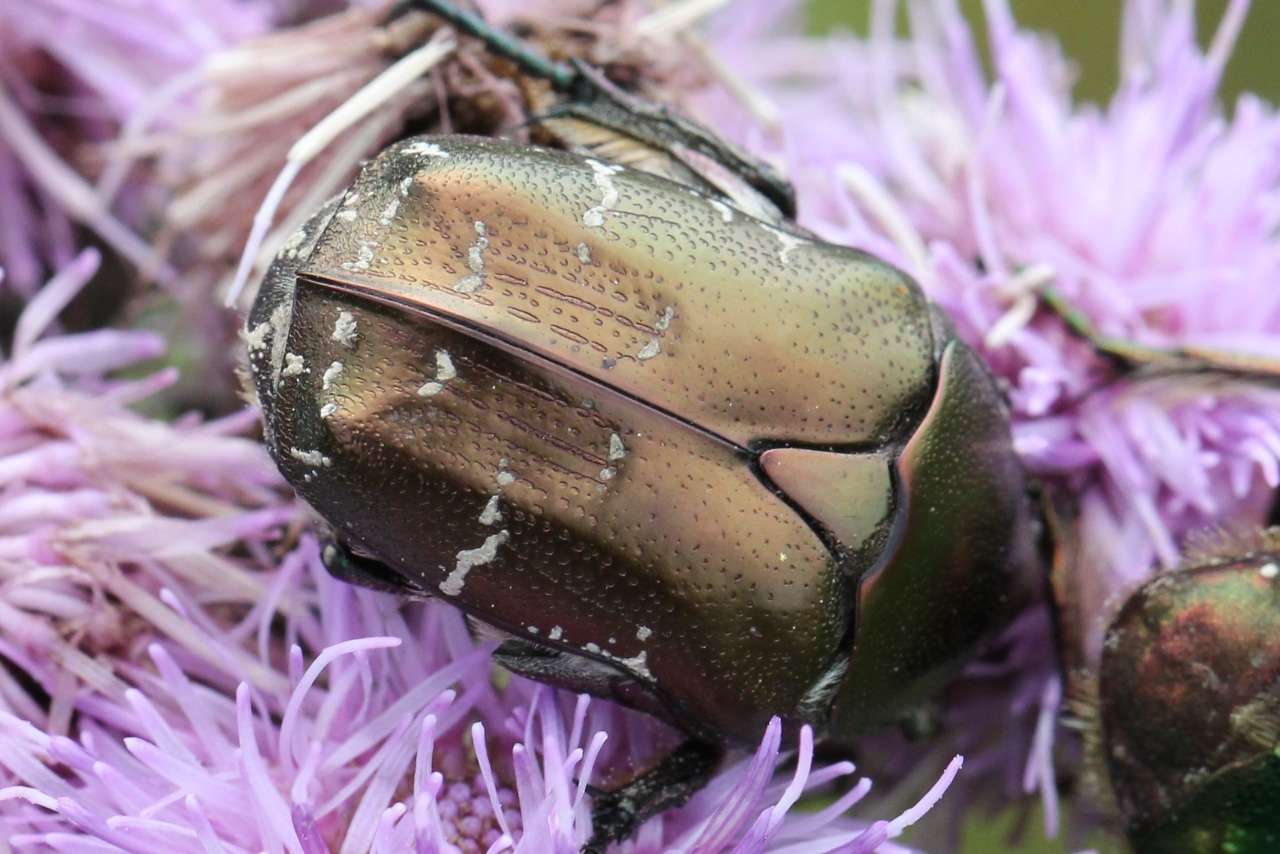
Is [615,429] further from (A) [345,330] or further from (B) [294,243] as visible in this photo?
(B) [294,243]

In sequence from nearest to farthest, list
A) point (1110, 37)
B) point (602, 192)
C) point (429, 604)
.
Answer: point (602, 192), point (429, 604), point (1110, 37)

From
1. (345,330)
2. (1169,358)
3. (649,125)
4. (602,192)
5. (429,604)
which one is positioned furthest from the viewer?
(1169,358)

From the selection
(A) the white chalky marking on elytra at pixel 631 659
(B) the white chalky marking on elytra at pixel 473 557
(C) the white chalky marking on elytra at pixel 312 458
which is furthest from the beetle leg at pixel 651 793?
(C) the white chalky marking on elytra at pixel 312 458

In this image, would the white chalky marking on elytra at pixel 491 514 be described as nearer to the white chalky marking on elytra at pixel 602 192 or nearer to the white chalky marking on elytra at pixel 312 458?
the white chalky marking on elytra at pixel 312 458

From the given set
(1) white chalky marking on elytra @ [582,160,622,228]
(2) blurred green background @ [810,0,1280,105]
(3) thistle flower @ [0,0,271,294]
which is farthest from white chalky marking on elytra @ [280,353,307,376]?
(2) blurred green background @ [810,0,1280,105]

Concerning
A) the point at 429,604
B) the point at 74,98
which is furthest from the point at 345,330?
the point at 74,98

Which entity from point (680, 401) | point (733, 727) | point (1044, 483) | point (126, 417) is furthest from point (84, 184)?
point (1044, 483)

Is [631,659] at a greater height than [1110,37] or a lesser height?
lesser
